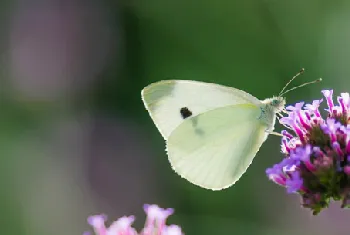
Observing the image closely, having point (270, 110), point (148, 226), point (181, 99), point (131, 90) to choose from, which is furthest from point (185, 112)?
point (131, 90)

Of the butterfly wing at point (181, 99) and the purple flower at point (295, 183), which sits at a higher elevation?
the butterfly wing at point (181, 99)

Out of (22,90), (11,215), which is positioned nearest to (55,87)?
(22,90)

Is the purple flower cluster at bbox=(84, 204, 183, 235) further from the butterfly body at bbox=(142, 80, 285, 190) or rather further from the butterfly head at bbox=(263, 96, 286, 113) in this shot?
the butterfly head at bbox=(263, 96, 286, 113)

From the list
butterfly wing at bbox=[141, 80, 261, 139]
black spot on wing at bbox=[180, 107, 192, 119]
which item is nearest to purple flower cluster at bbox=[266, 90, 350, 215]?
butterfly wing at bbox=[141, 80, 261, 139]

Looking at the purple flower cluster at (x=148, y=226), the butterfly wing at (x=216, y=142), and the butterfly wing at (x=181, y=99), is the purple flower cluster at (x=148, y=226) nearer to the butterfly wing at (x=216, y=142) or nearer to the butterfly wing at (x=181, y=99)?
the butterfly wing at (x=216, y=142)

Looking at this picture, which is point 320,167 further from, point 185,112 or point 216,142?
point 185,112

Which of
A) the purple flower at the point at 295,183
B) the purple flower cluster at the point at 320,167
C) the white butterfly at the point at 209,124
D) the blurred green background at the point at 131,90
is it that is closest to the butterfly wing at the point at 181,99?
the white butterfly at the point at 209,124

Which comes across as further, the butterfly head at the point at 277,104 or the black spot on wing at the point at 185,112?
the black spot on wing at the point at 185,112

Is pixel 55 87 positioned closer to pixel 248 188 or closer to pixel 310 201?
pixel 248 188
